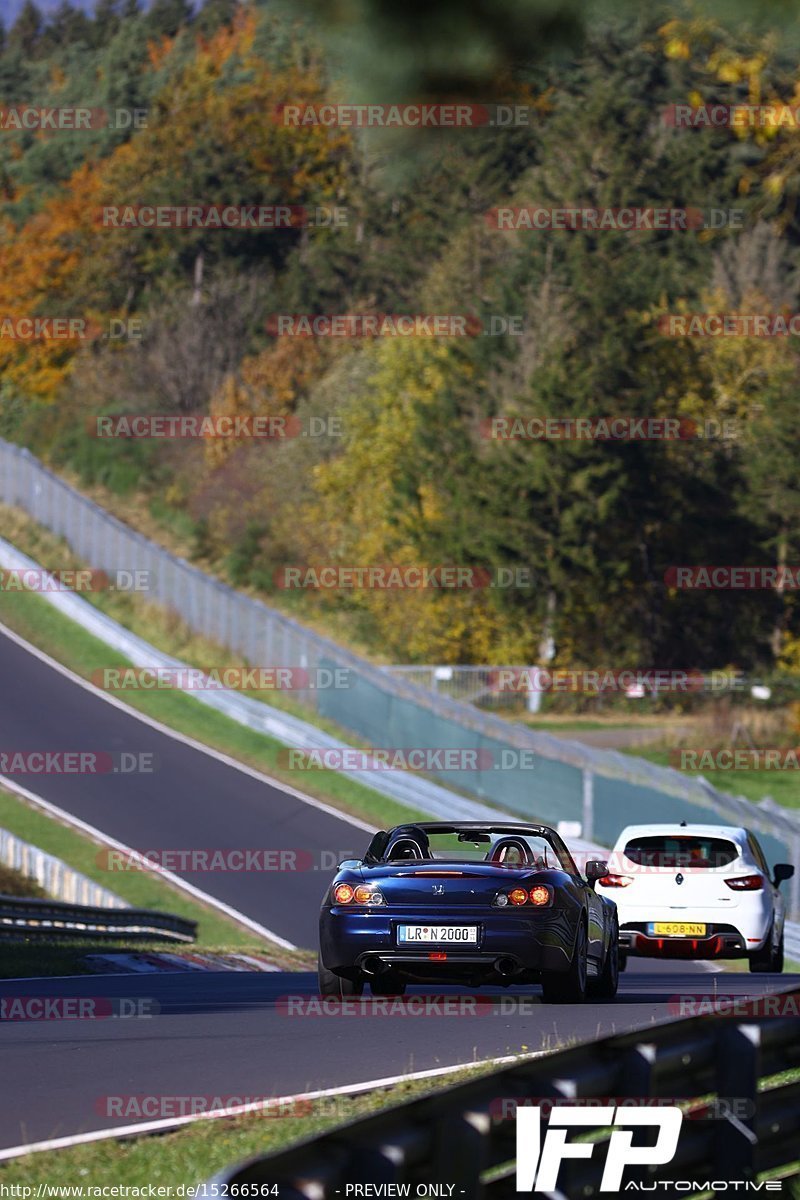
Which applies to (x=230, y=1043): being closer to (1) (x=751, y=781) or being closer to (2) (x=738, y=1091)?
(2) (x=738, y=1091)

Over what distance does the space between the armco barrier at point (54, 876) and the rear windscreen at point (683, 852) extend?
15.3 meters

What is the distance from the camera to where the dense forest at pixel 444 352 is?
68.8m

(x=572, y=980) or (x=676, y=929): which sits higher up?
(x=572, y=980)

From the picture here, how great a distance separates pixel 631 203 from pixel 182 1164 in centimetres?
7719

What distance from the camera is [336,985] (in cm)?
1264

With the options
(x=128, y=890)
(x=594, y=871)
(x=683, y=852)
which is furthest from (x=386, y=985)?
(x=128, y=890)

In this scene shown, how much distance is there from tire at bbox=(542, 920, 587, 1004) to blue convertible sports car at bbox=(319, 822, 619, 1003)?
16mm

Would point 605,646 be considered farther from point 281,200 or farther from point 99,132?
point 99,132

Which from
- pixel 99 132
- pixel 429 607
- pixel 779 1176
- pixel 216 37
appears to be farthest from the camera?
pixel 216 37

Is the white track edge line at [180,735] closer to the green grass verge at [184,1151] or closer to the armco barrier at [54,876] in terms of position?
the armco barrier at [54,876]

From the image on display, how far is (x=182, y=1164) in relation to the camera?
23.3 ft

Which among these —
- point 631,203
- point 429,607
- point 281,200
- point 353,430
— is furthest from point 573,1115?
point 281,200

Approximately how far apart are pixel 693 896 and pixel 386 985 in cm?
591

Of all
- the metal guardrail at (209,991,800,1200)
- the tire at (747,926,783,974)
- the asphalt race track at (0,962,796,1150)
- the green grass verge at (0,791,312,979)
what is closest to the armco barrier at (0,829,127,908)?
the green grass verge at (0,791,312,979)
